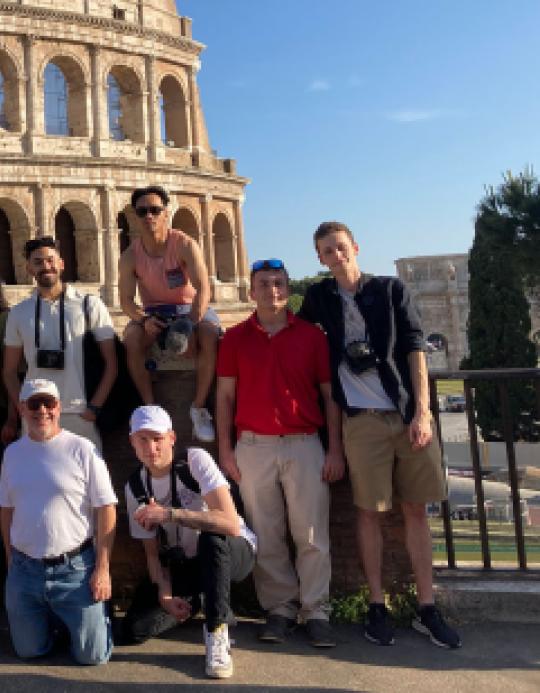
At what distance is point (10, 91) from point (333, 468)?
20384mm

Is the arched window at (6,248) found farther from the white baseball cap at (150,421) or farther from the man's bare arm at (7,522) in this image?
the white baseball cap at (150,421)

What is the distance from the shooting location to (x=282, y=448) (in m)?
4.08

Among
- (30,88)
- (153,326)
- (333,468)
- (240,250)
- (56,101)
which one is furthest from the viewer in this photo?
(240,250)

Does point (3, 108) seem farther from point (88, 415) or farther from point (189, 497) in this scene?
point (189, 497)

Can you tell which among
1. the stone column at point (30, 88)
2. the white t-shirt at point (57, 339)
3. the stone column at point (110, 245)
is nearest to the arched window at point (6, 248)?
the stone column at point (30, 88)

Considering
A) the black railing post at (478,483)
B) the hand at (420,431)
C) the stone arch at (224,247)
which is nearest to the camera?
the hand at (420,431)

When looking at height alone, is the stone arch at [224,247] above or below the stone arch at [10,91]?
below

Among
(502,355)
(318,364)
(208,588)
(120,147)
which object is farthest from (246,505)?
(502,355)

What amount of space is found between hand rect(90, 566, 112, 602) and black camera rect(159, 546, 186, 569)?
12.4 inches

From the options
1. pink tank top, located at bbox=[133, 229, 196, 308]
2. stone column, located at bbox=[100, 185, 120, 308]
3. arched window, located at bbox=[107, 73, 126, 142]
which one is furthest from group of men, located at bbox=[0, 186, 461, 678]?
arched window, located at bbox=[107, 73, 126, 142]

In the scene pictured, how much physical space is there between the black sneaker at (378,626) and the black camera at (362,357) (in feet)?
4.48

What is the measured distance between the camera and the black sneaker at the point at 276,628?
3.96 meters

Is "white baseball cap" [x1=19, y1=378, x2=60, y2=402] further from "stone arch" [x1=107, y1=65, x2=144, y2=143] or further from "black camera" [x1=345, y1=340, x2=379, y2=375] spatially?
"stone arch" [x1=107, y1=65, x2=144, y2=143]

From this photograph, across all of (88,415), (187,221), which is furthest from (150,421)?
(187,221)
